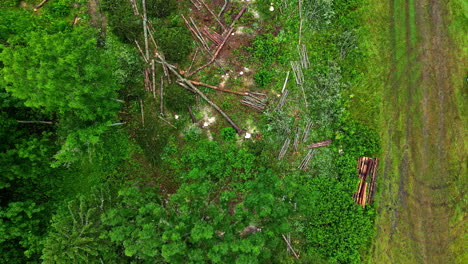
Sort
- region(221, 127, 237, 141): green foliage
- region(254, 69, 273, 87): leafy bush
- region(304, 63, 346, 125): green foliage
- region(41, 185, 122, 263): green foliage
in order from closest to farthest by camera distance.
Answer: region(41, 185, 122, 263): green foliage → region(304, 63, 346, 125): green foliage → region(221, 127, 237, 141): green foliage → region(254, 69, 273, 87): leafy bush

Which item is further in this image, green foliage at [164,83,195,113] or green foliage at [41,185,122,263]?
green foliage at [164,83,195,113]

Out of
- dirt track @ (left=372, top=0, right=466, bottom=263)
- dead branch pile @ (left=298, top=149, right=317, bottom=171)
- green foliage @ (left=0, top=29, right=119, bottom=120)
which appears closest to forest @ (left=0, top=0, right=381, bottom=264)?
dead branch pile @ (left=298, top=149, right=317, bottom=171)

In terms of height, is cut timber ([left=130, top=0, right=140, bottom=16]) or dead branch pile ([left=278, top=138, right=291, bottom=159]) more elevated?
cut timber ([left=130, top=0, right=140, bottom=16])

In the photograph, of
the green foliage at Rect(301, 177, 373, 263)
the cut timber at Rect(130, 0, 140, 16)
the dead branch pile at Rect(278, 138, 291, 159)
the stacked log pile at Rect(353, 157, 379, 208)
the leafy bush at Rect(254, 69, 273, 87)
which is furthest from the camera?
the cut timber at Rect(130, 0, 140, 16)

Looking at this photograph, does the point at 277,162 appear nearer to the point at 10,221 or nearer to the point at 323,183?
the point at 323,183

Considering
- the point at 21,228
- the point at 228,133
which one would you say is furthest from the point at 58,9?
the point at 228,133

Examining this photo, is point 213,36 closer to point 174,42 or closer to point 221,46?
point 221,46

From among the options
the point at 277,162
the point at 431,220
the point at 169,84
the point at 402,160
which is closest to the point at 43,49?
the point at 169,84

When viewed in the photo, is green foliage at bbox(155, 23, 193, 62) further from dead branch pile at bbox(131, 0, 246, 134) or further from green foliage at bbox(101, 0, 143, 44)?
green foliage at bbox(101, 0, 143, 44)
